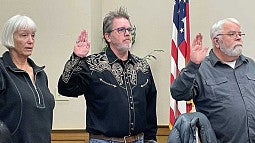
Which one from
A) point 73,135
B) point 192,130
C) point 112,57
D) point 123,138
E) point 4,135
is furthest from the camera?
point 73,135

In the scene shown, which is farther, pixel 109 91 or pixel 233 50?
pixel 233 50

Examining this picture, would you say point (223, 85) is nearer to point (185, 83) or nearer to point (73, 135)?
point (185, 83)

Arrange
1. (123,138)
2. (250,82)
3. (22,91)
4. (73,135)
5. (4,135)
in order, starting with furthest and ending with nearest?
1. (73,135)
2. (250,82)
3. (123,138)
4. (22,91)
5. (4,135)

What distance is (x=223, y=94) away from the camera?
3.09 meters

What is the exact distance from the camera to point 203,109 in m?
3.14

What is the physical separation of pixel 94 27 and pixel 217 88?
1.93 m

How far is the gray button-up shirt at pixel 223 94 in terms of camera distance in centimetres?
301

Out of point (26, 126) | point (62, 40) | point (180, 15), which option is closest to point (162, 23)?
point (180, 15)

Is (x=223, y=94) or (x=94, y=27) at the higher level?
(x=94, y=27)

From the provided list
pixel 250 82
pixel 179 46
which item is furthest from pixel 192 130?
pixel 179 46

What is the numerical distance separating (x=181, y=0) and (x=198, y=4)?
1.63 ft

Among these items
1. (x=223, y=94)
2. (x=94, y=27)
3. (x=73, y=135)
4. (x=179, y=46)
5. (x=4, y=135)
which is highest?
(x=94, y=27)

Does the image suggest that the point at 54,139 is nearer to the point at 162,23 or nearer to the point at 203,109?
the point at 162,23

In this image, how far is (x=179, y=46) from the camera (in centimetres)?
426
